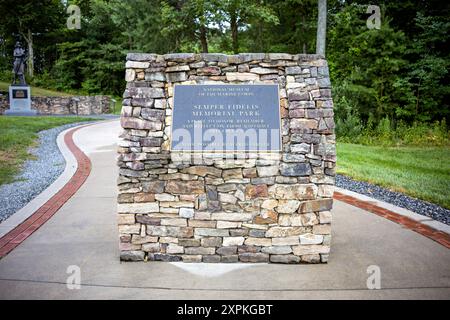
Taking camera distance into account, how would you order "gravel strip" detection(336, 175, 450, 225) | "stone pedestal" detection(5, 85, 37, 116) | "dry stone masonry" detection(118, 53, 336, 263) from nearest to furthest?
"dry stone masonry" detection(118, 53, 336, 263) → "gravel strip" detection(336, 175, 450, 225) → "stone pedestal" detection(5, 85, 37, 116)

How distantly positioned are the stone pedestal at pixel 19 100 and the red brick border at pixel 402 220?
19676 millimetres

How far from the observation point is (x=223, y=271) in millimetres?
3848

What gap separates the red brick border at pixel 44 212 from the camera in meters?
4.46

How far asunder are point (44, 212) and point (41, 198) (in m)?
0.70

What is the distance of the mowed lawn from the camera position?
695 centimetres

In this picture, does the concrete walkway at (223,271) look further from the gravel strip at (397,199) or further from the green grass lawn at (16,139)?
the green grass lawn at (16,139)

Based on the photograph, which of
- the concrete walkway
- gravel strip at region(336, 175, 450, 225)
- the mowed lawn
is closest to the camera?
the concrete walkway

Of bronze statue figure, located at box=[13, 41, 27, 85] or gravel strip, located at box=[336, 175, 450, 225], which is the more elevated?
bronze statue figure, located at box=[13, 41, 27, 85]

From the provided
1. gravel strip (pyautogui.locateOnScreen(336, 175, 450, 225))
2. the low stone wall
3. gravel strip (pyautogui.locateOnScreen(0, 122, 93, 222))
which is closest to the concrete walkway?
gravel strip (pyautogui.locateOnScreen(336, 175, 450, 225))

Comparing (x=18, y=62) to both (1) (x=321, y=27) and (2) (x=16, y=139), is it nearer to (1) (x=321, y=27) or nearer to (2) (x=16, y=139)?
(2) (x=16, y=139)

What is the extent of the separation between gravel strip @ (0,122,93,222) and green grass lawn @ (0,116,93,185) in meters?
0.22

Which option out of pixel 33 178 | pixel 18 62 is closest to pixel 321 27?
pixel 33 178

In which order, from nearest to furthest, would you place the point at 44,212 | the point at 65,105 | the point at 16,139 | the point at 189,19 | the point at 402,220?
the point at 402,220
the point at 44,212
the point at 16,139
the point at 189,19
the point at 65,105

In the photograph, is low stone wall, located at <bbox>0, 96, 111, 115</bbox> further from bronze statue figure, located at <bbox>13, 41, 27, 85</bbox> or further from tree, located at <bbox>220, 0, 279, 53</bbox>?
tree, located at <bbox>220, 0, 279, 53</bbox>
